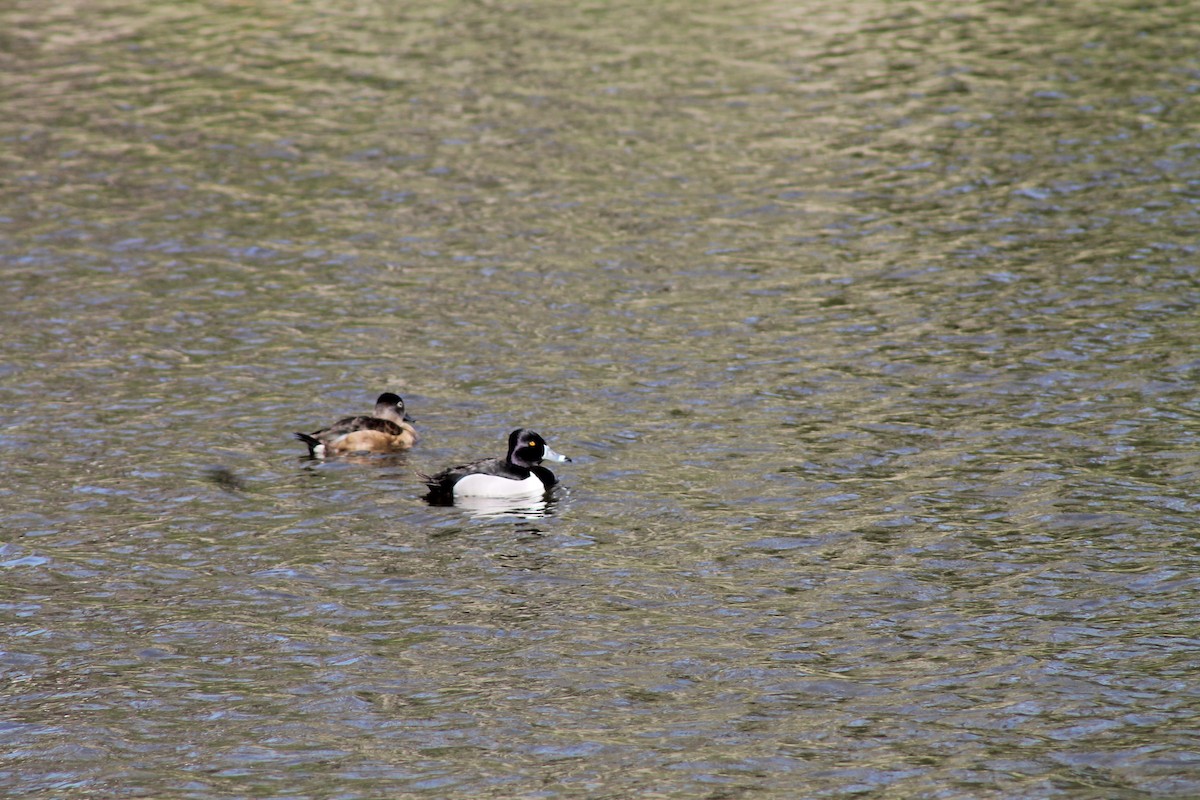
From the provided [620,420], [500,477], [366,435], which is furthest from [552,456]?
[366,435]

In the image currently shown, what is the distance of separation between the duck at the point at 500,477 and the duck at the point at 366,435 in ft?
3.16

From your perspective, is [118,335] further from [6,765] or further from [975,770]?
[975,770]

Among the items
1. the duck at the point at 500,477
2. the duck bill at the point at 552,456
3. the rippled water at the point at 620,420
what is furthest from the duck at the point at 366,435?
the duck bill at the point at 552,456

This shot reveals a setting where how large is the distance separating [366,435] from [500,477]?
174 cm

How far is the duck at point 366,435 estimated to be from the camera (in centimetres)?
1642

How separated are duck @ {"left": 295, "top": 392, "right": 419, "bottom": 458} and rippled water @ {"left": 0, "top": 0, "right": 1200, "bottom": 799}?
0.27 metres

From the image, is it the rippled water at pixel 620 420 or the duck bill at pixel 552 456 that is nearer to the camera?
the rippled water at pixel 620 420

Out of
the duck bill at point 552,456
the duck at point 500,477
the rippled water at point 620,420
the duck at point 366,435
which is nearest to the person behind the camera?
the rippled water at point 620,420

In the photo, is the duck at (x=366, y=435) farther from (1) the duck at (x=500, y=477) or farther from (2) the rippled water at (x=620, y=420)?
(1) the duck at (x=500, y=477)

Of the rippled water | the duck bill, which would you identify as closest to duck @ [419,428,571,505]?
the duck bill

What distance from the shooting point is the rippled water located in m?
11.2

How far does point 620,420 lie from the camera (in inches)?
695

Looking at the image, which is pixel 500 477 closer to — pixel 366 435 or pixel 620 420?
pixel 366 435

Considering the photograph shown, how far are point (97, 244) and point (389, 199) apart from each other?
4.88 m
